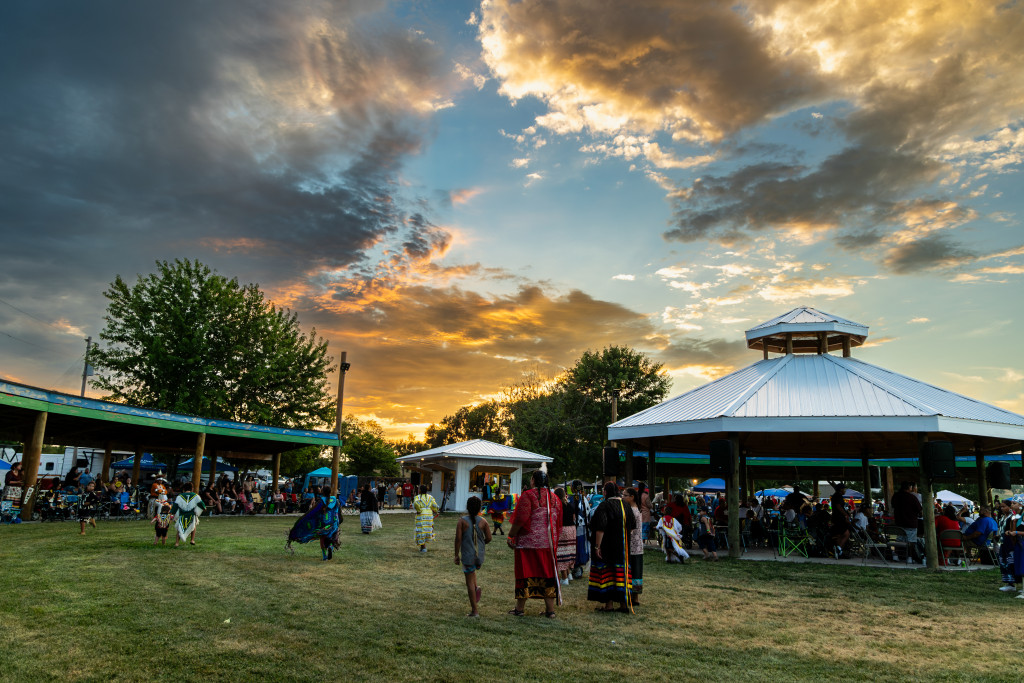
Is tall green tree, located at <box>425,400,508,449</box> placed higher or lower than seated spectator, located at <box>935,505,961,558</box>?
higher

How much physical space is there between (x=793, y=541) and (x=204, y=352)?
27.3m

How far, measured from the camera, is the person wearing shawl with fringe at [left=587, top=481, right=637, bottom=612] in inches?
330

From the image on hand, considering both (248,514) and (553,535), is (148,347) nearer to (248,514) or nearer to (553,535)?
(248,514)

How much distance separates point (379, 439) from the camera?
6288 centimetres

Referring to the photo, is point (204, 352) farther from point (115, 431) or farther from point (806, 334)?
point (806, 334)

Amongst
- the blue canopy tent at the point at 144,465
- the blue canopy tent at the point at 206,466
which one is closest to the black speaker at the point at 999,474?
the blue canopy tent at the point at 206,466

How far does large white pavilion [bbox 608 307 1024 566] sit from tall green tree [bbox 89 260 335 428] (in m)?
21.6

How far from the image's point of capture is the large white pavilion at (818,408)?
1369cm

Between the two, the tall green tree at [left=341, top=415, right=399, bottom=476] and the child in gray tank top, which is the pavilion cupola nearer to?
the child in gray tank top

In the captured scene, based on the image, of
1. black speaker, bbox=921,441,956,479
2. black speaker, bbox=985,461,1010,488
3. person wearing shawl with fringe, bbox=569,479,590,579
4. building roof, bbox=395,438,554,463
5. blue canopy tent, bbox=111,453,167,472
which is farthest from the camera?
blue canopy tent, bbox=111,453,167,472

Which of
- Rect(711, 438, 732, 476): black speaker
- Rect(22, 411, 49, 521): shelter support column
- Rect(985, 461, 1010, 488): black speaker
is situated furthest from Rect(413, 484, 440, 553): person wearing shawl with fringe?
Rect(985, 461, 1010, 488): black speaker

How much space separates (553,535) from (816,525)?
10.3 m

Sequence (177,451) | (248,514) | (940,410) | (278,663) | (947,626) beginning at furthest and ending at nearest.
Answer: (177,451) < (248,514) < (940,410) < (947,626) < (278,663)

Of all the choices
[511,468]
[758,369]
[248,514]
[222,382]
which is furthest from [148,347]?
[758,369]
